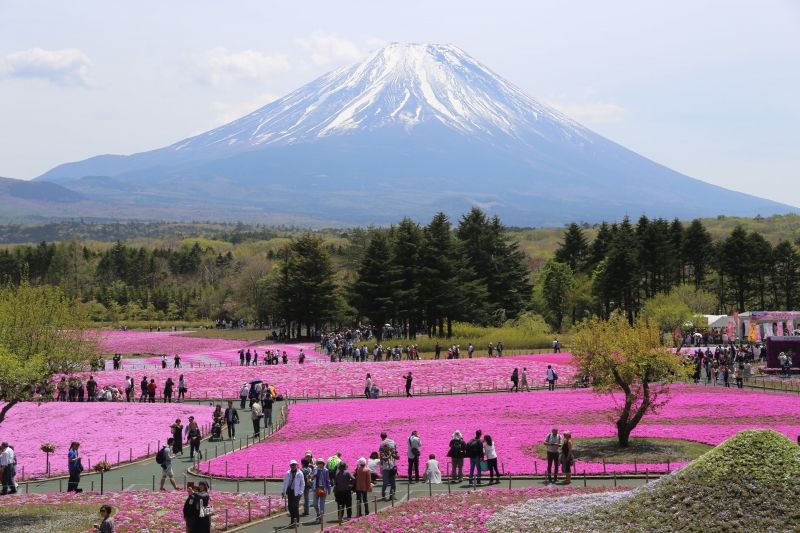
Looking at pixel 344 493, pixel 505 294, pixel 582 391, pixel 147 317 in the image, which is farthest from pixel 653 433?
pixel 147 317

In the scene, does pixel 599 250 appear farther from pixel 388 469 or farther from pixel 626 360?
pixel 388 469

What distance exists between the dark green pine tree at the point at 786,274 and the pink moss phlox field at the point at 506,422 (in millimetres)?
60888

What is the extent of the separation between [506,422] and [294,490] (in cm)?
1720

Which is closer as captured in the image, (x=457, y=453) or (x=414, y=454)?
(x=457, y=453)

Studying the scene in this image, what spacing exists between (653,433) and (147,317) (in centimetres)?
11290

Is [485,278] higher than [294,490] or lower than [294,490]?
higher

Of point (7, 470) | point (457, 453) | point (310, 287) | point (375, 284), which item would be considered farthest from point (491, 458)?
point (310, 287)

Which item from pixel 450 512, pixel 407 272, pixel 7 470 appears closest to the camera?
pixel 450 512

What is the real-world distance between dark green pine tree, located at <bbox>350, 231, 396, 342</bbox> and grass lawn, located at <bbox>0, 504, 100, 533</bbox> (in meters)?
61.4

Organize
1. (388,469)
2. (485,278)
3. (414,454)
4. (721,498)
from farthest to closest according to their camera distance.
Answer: (485,278)
(414,454)
(388,469)
(721,498)

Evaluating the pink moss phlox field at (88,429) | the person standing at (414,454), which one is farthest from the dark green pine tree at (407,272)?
the person standing at (414,454)

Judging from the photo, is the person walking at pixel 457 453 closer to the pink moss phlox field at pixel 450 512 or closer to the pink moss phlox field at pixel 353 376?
the pink moss phlox field at pixel 450 512

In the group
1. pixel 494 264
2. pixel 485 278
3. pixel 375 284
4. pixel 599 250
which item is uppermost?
pixel 599 250

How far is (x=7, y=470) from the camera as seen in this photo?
3033cm
